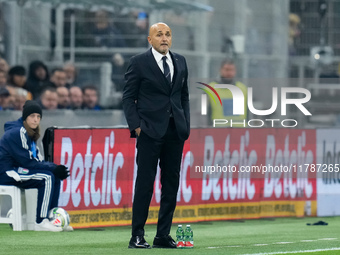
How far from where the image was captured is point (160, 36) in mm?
10422

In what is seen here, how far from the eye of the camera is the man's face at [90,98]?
1928 cm

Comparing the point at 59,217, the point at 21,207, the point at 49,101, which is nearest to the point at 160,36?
the point at 59,217

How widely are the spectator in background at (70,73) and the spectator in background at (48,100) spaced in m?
1.57

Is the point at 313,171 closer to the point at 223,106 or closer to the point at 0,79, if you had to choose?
the point at 223,106

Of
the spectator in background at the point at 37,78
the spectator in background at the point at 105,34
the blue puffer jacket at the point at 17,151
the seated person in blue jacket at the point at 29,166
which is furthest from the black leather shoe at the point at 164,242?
the spectator in background at the point at 105,34

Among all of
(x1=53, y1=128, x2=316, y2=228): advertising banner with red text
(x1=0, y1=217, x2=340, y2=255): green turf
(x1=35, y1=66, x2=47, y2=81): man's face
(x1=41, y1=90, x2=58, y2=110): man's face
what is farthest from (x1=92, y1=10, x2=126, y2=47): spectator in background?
(x1=0, y1=217, x2=340, y2=255): green turf

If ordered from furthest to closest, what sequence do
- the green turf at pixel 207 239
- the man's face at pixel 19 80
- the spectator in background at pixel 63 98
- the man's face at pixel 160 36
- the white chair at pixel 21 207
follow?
the spectator in background at pixel 63 98
the man's face at pixel 19 80
the white chair at pixel 21 207
the green turf at pixel 207 239
the man's face at pixel 160 36

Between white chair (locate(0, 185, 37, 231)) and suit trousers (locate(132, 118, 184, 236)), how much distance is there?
2.75m

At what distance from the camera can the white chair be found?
13.1 metres

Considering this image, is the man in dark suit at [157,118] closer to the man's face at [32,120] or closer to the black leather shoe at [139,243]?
the black leather shoe at [139,243]

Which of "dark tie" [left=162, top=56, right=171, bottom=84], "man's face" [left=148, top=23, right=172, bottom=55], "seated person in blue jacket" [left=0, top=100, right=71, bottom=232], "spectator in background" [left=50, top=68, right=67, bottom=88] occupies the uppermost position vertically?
"man's face" [left=148, top=23, right=172, bottom=55]

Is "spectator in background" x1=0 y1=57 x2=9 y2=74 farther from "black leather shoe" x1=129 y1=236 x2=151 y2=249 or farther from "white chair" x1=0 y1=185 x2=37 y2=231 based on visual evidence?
"black leather shoe" x1=129 y1=236 x2=151 y2=249

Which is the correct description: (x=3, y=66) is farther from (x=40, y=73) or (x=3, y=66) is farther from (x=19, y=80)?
(x=40, y=73)

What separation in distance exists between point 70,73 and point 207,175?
510cm
